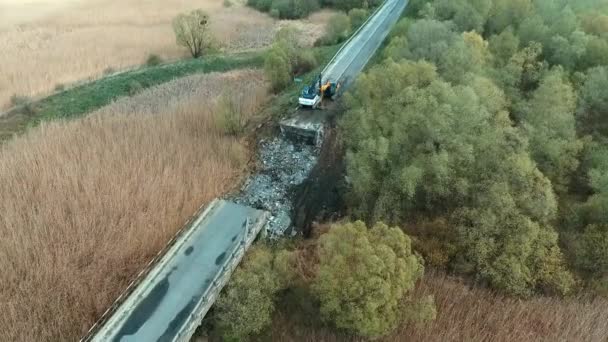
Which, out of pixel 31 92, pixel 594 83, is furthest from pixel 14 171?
pixel 594 83

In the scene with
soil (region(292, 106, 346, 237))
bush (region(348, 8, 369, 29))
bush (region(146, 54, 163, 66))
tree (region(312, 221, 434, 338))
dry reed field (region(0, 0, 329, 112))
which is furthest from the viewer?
bush (region(348, 8, 369, 29))

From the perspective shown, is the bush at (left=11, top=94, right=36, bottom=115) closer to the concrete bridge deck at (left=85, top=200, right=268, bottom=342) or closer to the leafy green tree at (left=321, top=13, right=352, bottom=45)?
the concrete bridge deck at (left=85, top=200, right=268, bottom=342)

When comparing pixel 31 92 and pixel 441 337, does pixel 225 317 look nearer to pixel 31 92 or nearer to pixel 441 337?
pixel 441 337

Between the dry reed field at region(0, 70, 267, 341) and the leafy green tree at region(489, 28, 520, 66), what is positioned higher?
the leafy green tree at region(489, 28, 520, 66)

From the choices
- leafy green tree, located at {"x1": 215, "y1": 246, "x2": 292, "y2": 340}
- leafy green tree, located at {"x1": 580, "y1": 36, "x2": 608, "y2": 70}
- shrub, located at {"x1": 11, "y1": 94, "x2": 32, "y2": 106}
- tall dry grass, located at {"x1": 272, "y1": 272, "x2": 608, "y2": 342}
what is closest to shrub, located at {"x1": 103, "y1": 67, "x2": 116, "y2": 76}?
shrub, located at {"x1": 11, "y1": 94, "x2": 32, "y2": 106}

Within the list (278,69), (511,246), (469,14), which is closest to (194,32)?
(278,69)

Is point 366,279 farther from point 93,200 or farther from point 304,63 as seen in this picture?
point 304,63

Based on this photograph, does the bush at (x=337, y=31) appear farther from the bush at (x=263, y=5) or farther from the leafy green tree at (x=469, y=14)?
the bush at (x=263, y=5)
